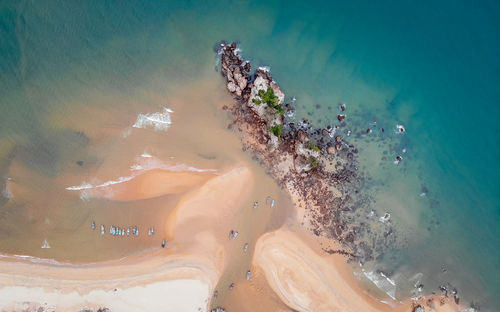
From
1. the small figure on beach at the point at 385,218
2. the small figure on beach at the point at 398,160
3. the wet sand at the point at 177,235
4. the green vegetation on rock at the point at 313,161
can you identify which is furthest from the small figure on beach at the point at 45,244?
the small figure on beach at the point at 398,160

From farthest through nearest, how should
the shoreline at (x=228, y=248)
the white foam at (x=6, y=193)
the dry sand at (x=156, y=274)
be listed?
the white foam at (x=6, y=193)
the shoreline at (x=228, y=248)
the dry sand at (x=156, y=274)

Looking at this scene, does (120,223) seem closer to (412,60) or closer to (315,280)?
(315,280)

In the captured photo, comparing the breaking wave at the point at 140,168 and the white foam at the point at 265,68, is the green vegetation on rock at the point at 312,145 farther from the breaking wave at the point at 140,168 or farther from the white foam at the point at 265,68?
the breaking wave at the point at 140,168

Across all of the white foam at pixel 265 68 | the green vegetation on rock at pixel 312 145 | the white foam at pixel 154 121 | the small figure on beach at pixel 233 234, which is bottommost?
the small figure on beach at pixel 233 234

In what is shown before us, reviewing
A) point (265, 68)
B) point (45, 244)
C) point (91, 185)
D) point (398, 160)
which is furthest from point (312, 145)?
point (45, 244)

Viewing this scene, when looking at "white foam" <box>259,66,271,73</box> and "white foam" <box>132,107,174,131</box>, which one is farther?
"white foam" <box>259,66,271,73</box>

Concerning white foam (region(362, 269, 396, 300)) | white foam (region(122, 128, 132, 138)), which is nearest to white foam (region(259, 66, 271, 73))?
white foam (region(122, 128, 132, 138))

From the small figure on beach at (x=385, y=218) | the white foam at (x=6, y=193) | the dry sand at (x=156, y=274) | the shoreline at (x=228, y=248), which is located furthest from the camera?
the small figure on beach at (x=385, y=218)

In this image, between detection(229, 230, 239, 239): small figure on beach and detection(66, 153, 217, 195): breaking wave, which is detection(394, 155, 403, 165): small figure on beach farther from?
detection(66, 153, 217, 195): breaking wave
